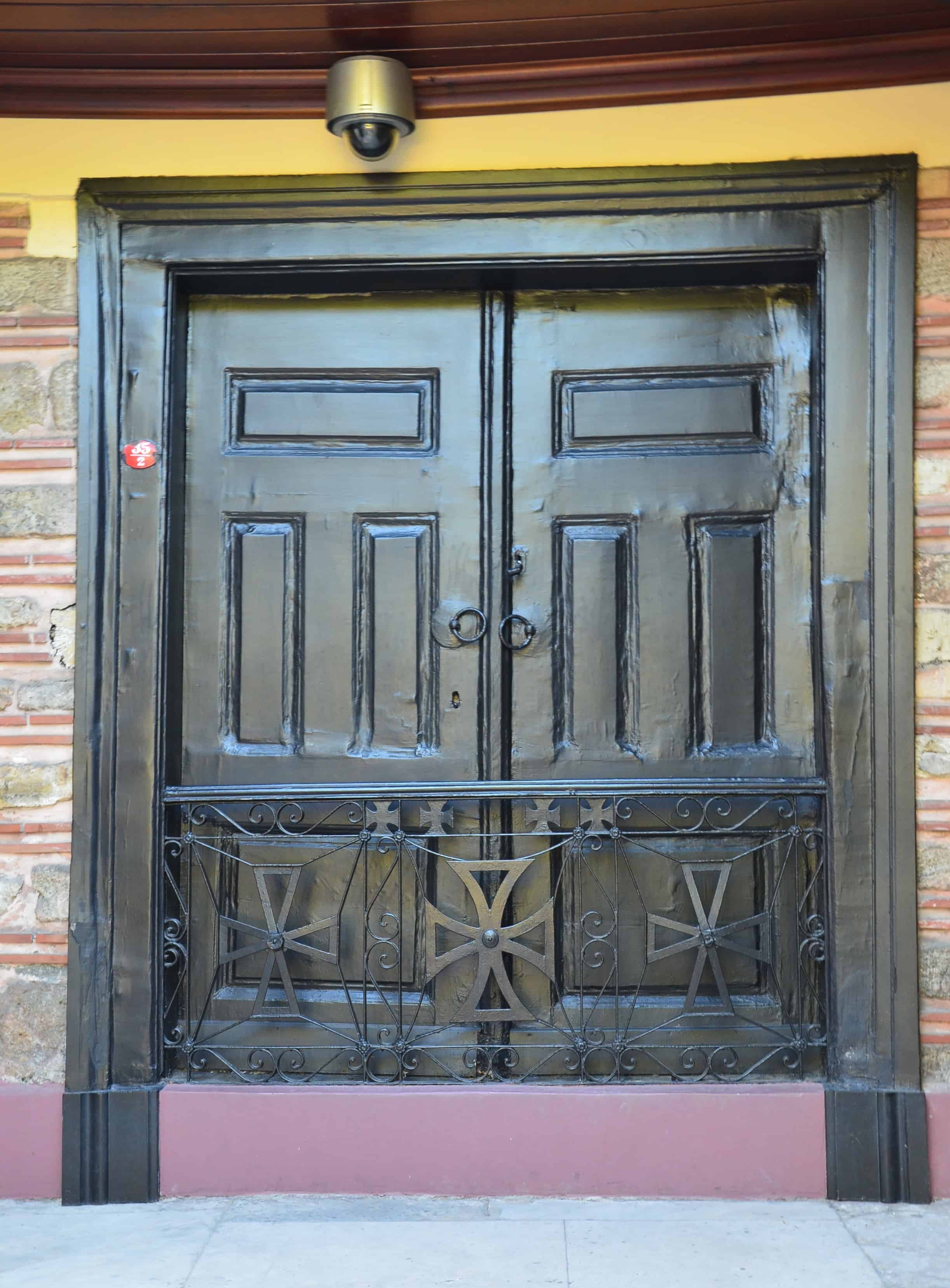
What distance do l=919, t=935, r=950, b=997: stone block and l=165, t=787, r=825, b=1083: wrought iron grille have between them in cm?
29

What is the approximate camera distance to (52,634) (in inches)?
125

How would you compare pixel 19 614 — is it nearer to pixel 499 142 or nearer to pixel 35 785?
pixel 35 785

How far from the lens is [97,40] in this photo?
3043mm

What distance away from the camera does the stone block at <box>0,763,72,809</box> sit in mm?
3150

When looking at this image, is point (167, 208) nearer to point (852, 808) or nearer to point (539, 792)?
point (539, 792)

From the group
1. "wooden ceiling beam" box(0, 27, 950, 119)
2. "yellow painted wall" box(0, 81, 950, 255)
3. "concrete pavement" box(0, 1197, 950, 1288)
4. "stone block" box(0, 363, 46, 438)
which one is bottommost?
"concrete pavement" box(0, 1197, 950, 1288)

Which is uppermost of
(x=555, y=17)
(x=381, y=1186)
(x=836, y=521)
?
(x=555, y=17)

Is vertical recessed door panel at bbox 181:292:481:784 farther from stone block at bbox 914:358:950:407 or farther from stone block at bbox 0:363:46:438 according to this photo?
stone block at bbox 914:358:950:407

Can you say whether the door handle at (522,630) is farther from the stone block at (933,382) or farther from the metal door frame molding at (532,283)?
the stone block at (933,382)

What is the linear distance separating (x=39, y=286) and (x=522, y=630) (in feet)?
5.71

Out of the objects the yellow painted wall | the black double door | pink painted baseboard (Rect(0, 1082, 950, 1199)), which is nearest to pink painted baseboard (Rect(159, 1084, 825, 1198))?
pink painted baseboard (Rect(0, 1082, 950, 1199))

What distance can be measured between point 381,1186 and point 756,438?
A: 241 cm

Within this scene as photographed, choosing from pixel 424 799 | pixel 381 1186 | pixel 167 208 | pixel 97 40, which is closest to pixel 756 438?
pixel 424 799

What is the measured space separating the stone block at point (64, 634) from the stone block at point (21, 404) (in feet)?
1.77
